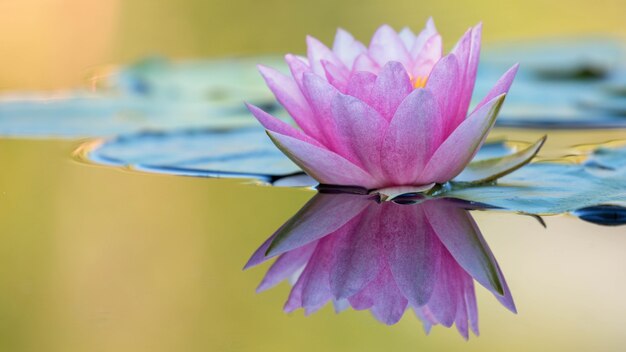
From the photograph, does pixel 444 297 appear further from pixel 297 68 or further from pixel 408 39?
pixel 408 39

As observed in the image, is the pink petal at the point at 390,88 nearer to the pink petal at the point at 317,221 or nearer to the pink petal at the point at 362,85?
the pink petal at the point at 362,85

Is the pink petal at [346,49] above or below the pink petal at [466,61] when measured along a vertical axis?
above

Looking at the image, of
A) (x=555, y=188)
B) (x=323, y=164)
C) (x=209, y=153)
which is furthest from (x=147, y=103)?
(x=555, y=188)

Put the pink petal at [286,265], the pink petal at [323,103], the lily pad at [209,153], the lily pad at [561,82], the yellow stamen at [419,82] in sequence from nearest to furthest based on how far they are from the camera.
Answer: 1. the pink petal at [286,265]
2. the pink petal at [323,103]
3. the yellow stamen at [419,82]
4. the lily pad at [209,153]
5. the lily pad at [561,82]

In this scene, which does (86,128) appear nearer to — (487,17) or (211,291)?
(211,291)

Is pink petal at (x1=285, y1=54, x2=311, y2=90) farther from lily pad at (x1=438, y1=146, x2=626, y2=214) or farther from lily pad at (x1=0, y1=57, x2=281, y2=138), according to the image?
lily pad at (x1=0, y1=57, x2=281, y2=138)

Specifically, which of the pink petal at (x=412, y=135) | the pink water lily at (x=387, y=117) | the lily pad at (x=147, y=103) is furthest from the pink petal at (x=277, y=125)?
the lily pad at (x=147, y=103)
